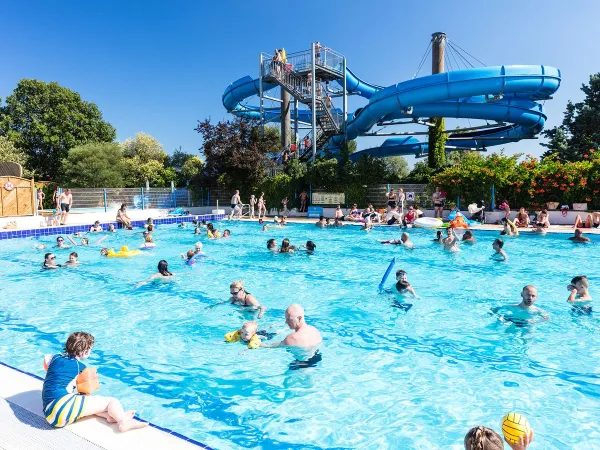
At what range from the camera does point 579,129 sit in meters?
27.8

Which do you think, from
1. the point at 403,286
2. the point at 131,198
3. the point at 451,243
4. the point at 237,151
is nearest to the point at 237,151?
the point at 237,151

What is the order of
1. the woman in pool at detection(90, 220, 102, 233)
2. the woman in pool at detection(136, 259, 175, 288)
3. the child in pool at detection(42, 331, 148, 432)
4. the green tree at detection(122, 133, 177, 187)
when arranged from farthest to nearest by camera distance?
the green tree at detection(122, 133, 177, 187) < the woman in pool at detection(90, 220, 102, 233) < the woman in pool at detection(136, 259, 175, 288) < the child in pool at detection(42, 331, 148, 432)

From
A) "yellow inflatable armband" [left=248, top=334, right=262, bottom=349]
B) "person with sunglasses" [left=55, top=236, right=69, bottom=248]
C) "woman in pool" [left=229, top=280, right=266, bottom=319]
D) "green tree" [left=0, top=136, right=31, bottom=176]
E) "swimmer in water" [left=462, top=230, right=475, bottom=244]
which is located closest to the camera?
"yellow inflatable armband" [left=248, top=334, right=262, bottom=349]

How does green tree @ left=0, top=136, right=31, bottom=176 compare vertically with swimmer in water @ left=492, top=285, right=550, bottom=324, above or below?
above

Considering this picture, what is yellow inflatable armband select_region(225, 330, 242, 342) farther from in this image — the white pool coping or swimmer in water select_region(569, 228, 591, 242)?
swimmer in water select_region(569, 228, 591, 242)

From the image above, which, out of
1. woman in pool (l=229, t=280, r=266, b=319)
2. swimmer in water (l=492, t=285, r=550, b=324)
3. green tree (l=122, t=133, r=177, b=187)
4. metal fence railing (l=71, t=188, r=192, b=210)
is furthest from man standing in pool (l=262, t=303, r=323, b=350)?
green tree (l=122, t=133, r=177, b=187)

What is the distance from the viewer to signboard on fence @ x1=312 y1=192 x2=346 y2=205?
77.8 feet

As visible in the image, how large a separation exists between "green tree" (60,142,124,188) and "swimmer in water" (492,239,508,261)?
28504mm

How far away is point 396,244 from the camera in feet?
44.3

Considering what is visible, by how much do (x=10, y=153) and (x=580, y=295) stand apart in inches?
1489

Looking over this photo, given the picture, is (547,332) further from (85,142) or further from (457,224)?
(85,142)

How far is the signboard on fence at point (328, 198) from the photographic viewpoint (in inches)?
934

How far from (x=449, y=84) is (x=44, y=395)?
19.3 m

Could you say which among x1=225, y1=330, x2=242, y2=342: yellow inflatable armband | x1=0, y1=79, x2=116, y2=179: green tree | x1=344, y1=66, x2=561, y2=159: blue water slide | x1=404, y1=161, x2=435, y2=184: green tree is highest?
x1=0, y1=79, x2=116, y2=179: green tree
